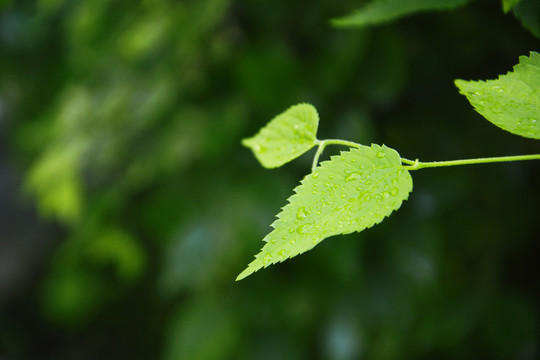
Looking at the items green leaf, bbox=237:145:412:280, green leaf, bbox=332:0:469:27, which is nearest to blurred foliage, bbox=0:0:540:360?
green leaf, bbox=332:0:469:27

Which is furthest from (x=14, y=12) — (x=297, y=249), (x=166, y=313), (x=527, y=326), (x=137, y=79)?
(x=166, y=313)

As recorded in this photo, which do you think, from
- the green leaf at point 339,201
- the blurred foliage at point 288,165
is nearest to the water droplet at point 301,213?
the green leaf at point 339,201

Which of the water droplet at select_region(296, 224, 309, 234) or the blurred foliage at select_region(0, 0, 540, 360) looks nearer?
the water droplet at select_region(296, 224, 309, 234)

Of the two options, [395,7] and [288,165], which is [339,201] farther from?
[288,165]

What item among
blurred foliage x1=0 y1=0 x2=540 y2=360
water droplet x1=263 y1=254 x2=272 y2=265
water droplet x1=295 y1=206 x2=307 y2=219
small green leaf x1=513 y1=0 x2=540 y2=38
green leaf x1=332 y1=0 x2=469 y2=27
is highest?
green leaf x1=332 y1=0 x2=469 y2=27

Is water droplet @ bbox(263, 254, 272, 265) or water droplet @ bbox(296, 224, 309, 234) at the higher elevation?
water droplet @ bbox(263, 254, 272, 265)

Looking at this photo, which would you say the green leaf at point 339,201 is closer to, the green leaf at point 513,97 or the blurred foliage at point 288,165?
the green leaf at point 513,97

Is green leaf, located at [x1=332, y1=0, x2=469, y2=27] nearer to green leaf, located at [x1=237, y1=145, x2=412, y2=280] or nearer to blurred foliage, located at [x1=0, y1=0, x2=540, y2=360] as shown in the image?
green leaf, located at [x1=237, y1=145, x2=412, y2=280]
